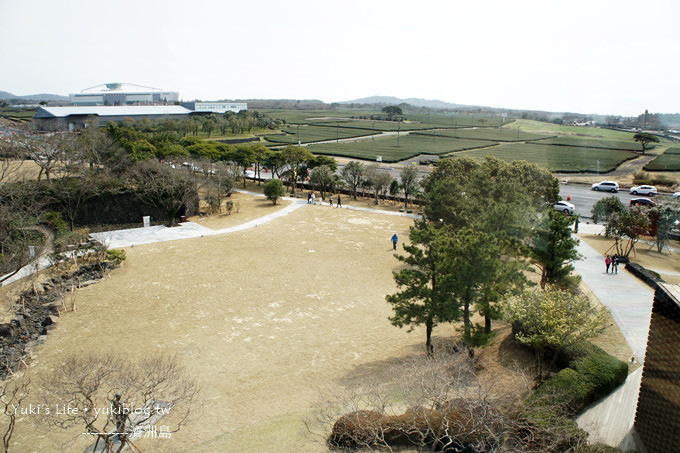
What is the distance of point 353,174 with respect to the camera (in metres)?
39.9

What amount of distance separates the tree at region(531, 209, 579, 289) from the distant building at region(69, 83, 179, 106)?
129 metres

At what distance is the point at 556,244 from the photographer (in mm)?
17422

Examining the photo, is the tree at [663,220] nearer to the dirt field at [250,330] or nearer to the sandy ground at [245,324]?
the dirt field at [250,330]

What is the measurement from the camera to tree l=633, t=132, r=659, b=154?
55.9m

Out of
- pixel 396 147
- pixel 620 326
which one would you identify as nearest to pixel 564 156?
pixel 396 147

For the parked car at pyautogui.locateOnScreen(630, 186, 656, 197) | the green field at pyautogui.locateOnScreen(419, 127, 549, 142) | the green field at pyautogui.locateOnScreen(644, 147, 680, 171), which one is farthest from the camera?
the green field at pyautogui.locateOnScreen(419, 127, 549, 142)

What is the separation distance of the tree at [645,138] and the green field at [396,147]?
64.6 ft

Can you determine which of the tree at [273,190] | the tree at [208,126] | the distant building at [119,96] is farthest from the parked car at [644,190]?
the distant building at [119,96]

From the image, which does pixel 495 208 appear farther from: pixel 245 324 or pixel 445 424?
pixel 245 324

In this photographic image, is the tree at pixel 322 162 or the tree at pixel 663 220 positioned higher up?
the tree at pixel 322 162

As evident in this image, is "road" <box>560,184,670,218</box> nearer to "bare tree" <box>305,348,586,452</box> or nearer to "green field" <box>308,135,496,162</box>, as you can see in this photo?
"green field" <box>308,135,496,162</box>

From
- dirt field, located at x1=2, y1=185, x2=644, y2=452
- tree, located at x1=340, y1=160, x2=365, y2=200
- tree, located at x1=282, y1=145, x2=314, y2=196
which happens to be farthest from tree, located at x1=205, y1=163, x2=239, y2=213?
tree, located at x1=340, y1=160, x2=365, y2=200

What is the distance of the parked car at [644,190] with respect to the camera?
129 feet

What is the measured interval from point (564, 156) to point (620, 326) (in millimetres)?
47246
